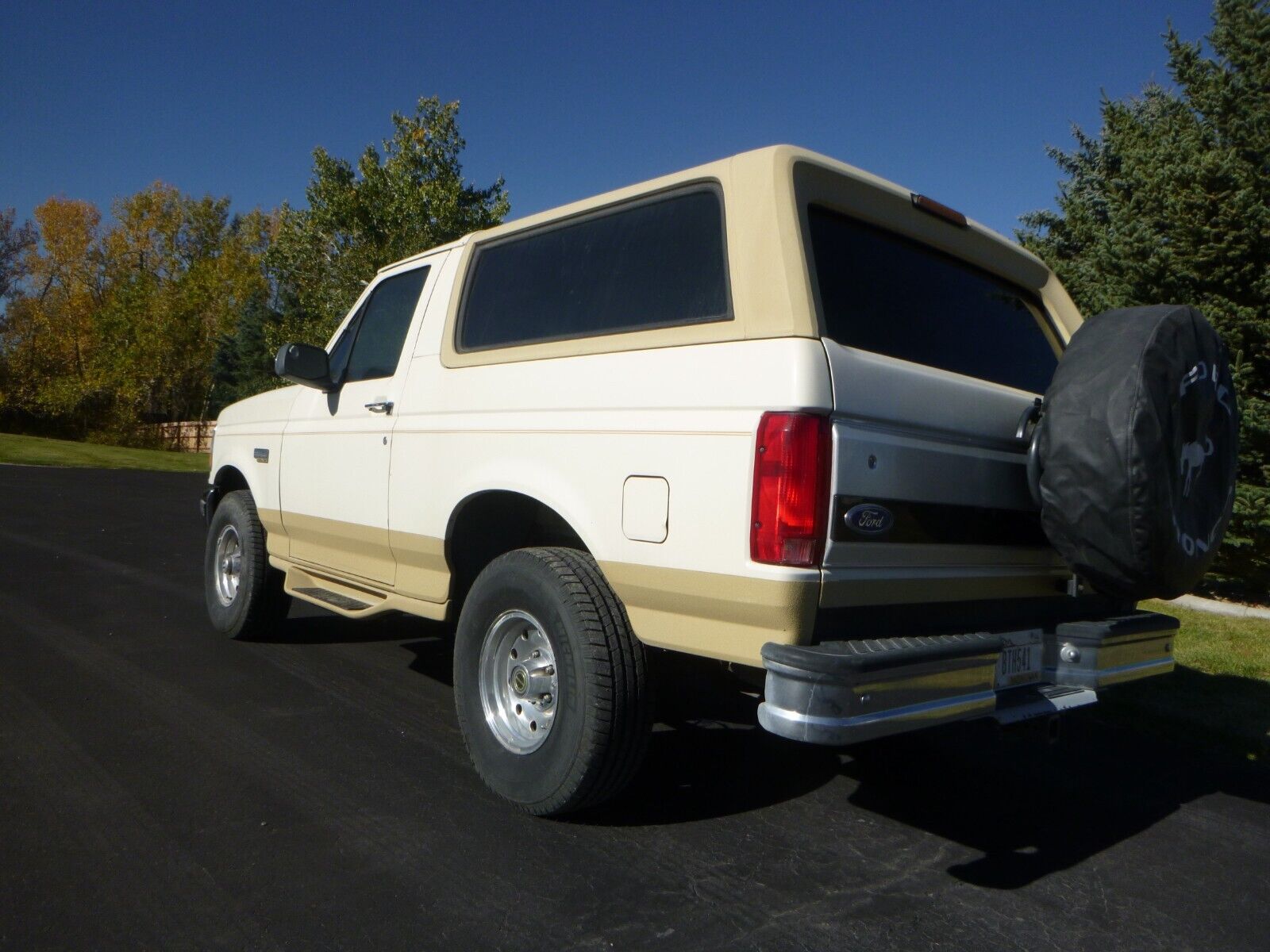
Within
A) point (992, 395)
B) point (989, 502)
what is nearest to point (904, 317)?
point (992, 395)

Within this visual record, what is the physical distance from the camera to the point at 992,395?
3.58m

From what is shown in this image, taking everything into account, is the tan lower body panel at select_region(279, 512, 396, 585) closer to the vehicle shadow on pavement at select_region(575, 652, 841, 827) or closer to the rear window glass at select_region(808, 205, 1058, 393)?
the vehicle shadow on pavement at select_region(575, 652, 841, 827)

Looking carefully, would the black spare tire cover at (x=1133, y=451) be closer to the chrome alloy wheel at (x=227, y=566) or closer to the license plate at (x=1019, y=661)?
the license plate at (x=1019, y=661)

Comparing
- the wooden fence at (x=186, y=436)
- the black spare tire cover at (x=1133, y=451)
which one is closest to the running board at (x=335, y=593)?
the black spare tire cover at (x=1133, y=451)

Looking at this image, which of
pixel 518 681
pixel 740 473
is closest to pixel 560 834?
pixel 518 681

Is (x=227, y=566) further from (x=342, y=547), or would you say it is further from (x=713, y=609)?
(x=713, y=609)

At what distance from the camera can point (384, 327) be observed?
202 inches

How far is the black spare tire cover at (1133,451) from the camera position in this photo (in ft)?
10.2

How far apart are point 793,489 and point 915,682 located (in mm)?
652

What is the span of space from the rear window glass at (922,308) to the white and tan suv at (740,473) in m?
0.01

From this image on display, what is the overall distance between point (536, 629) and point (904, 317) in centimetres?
171

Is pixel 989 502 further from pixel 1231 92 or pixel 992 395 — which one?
pixel 1231 92

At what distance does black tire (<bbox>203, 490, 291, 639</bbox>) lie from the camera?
6.00 meters

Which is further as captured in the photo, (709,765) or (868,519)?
(709,765)
